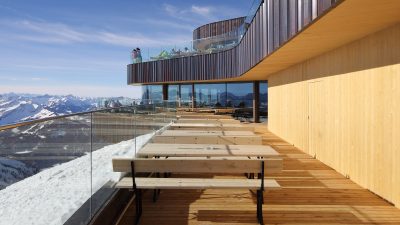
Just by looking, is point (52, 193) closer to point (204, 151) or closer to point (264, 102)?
point (204, 151)

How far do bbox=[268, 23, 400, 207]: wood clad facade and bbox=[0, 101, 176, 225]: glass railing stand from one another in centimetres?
487

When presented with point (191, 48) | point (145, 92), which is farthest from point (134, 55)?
point (191, 48)

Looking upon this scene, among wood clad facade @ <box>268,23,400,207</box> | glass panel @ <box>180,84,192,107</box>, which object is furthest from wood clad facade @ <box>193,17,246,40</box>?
wood clad facade @ <box>268,23,400,207</box>

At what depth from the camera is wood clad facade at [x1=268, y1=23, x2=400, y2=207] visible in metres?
6.52

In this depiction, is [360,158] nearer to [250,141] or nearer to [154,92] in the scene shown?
[250,141]

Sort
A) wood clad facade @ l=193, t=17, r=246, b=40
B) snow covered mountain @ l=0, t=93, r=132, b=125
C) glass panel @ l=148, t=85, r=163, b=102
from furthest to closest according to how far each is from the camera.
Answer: wood clad facade @ l=193, t=17, r=246, b=40
glass panel @ l=148, t=85, r=163, b=102
snow covered mountain @ l=0, t=93, r=132, b=125

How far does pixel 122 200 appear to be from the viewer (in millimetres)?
6309

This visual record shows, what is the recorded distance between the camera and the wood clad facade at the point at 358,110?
6520 mm

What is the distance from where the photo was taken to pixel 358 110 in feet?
26.3

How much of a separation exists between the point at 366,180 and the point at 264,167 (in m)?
3.25

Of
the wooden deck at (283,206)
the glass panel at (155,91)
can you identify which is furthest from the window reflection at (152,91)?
the wooden deck at (283,206)

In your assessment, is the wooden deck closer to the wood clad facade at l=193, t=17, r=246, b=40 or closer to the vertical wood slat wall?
the vertical wood slat wall

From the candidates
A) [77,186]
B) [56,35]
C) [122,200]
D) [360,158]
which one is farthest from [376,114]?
[56,35]

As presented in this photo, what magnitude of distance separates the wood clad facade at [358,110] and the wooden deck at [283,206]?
1.58 feet
